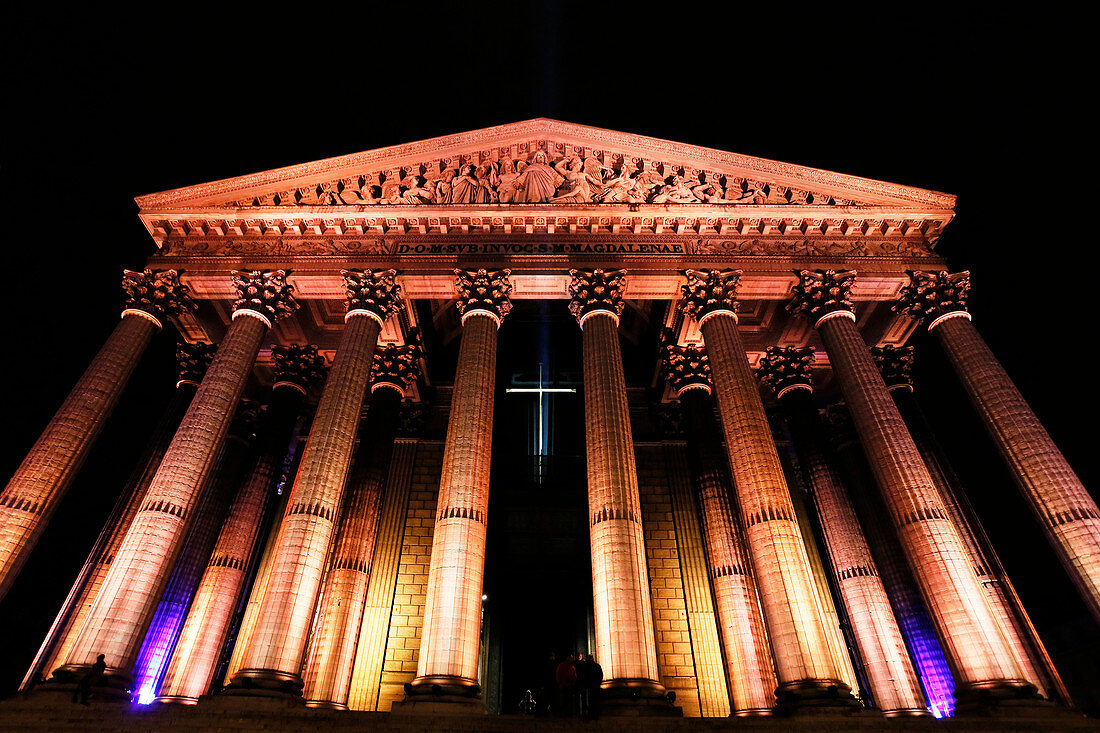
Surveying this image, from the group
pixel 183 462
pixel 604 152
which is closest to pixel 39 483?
pixel 183 462

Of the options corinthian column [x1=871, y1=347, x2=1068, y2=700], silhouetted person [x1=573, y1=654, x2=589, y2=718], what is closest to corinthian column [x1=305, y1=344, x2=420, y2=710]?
silhouetted person [x1=573, y1=654, x2=589, y2=718]

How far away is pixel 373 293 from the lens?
17.9 m

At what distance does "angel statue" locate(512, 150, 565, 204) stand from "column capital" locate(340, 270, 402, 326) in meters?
4.72

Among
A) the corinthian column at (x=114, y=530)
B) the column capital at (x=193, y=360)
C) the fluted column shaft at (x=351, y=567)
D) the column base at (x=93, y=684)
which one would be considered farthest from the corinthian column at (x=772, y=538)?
the column capital at (x=193, y=360)

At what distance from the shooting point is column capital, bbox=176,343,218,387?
2044 cm

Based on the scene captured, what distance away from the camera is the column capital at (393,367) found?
20.7 metres

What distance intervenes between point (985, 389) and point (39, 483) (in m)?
22.3

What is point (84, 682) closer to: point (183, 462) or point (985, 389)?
point (183, 462)

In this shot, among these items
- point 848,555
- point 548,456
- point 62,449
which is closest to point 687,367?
point 548,456

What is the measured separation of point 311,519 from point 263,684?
316 centimetres

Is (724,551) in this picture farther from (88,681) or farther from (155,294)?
(155,294)

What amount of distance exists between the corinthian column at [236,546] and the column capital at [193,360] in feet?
7.31

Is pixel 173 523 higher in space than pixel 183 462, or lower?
lower

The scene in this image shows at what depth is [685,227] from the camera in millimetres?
19453
